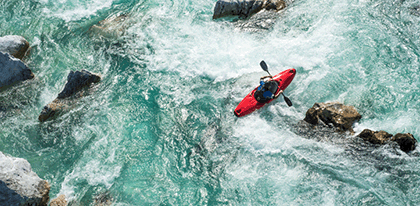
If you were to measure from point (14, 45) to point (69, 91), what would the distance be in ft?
10.2

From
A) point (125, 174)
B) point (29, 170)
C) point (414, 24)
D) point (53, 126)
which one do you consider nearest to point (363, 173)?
point (125, 174)

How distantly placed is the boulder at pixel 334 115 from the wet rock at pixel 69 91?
19.5 feet

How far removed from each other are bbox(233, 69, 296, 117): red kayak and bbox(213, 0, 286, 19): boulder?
3.21 meters

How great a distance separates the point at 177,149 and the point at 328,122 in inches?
140

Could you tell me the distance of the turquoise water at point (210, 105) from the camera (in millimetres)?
6121

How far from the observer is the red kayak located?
7266 millimetres

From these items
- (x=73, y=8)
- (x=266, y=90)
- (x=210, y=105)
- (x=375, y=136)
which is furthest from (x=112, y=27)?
(x=375, y=136)

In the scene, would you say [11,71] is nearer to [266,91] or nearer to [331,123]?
[266,91]

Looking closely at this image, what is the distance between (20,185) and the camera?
559cm

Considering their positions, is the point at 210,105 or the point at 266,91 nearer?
the point at 266,91

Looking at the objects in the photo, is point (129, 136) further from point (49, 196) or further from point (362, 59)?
point (362, 59)

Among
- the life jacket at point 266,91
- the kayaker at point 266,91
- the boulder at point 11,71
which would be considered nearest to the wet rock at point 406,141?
the kayaker at point 266,91

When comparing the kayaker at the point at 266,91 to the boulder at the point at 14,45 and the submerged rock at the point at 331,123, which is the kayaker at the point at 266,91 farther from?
the boulder at the point at 14,45

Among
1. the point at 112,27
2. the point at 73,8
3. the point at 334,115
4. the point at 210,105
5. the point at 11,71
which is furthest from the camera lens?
the point at 73,8
